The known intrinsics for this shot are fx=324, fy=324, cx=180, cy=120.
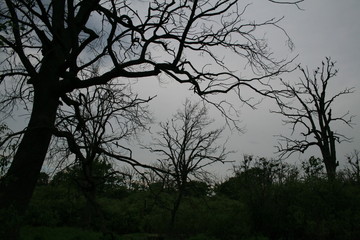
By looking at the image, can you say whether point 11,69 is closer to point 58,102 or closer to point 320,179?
point 58,102

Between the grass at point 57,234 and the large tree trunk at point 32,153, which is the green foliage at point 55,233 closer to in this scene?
the grass at point 57,234

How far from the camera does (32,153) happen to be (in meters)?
5.00

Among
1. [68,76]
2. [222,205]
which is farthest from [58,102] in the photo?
[222,205]

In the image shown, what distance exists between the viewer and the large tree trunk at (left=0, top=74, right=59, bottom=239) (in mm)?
4738

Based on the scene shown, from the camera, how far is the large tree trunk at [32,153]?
15.5ft

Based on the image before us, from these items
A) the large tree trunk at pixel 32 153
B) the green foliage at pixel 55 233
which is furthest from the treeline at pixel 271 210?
the large tree trunk at pixel 32 153

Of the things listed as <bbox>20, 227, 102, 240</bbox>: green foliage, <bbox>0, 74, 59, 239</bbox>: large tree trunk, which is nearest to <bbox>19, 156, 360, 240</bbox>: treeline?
→ <bbox>20, 227, 102, 240</bbox>: green foliage

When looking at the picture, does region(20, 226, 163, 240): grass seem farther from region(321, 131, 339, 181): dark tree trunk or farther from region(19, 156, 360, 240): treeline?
region(321, 131, 339, 181): dark tree trunk

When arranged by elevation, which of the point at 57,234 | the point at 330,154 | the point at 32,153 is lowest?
the point at 57,234

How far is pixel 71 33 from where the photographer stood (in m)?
5.61

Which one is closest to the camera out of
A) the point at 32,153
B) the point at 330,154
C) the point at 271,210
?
the point at 32,153

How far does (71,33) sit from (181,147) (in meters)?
14.4

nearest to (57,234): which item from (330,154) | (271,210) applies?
(271,210)

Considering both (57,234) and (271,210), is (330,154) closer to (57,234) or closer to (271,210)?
(271,210)
